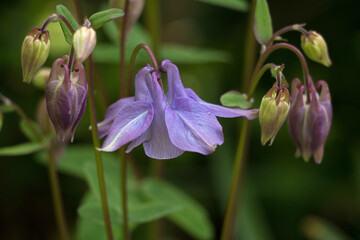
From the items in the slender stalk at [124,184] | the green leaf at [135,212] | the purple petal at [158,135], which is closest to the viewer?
the purple petal at [158,135]

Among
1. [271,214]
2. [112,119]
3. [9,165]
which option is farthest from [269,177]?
[112,119]

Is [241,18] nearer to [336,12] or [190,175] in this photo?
[336,12]

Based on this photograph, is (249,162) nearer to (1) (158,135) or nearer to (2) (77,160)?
(2) (77,160)

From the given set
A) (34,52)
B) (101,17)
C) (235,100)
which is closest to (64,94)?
(34,52)

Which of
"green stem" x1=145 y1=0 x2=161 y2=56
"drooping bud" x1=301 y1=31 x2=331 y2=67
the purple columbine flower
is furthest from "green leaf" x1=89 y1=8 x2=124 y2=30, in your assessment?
"green stem" x1=145 y1=0 x2=161 y2=56

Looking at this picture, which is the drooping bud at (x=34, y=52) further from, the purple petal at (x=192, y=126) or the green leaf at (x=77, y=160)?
the green leaf at (x=77, y=160)

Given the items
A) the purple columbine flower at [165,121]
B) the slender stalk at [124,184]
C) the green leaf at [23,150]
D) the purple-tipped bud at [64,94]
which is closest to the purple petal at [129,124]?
the purple columbine flower at [165,121]
